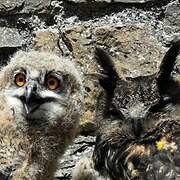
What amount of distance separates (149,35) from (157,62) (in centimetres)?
10

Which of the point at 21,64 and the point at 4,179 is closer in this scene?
the point at 4,179

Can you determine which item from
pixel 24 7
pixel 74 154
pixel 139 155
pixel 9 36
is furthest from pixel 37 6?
pixel 139 155

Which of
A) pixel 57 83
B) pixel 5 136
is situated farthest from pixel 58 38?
pixel 5 136

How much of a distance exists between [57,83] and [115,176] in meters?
0.46

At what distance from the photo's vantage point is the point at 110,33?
4.12m

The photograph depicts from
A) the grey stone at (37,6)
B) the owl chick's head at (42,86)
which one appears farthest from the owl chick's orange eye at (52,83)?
the grey stone at (37,6)

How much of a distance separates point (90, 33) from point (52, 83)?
224mm

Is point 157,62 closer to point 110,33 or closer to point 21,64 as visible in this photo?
point 110,33

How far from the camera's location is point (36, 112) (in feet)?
13.3

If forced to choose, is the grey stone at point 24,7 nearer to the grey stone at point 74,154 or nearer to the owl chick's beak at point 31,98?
the owl chick's beak at point 31,98

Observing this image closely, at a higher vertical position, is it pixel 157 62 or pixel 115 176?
pixel 157 62

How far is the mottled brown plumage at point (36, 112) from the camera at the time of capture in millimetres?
3938

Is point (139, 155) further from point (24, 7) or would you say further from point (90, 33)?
point (24, 7)

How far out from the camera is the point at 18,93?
405 centimetres
